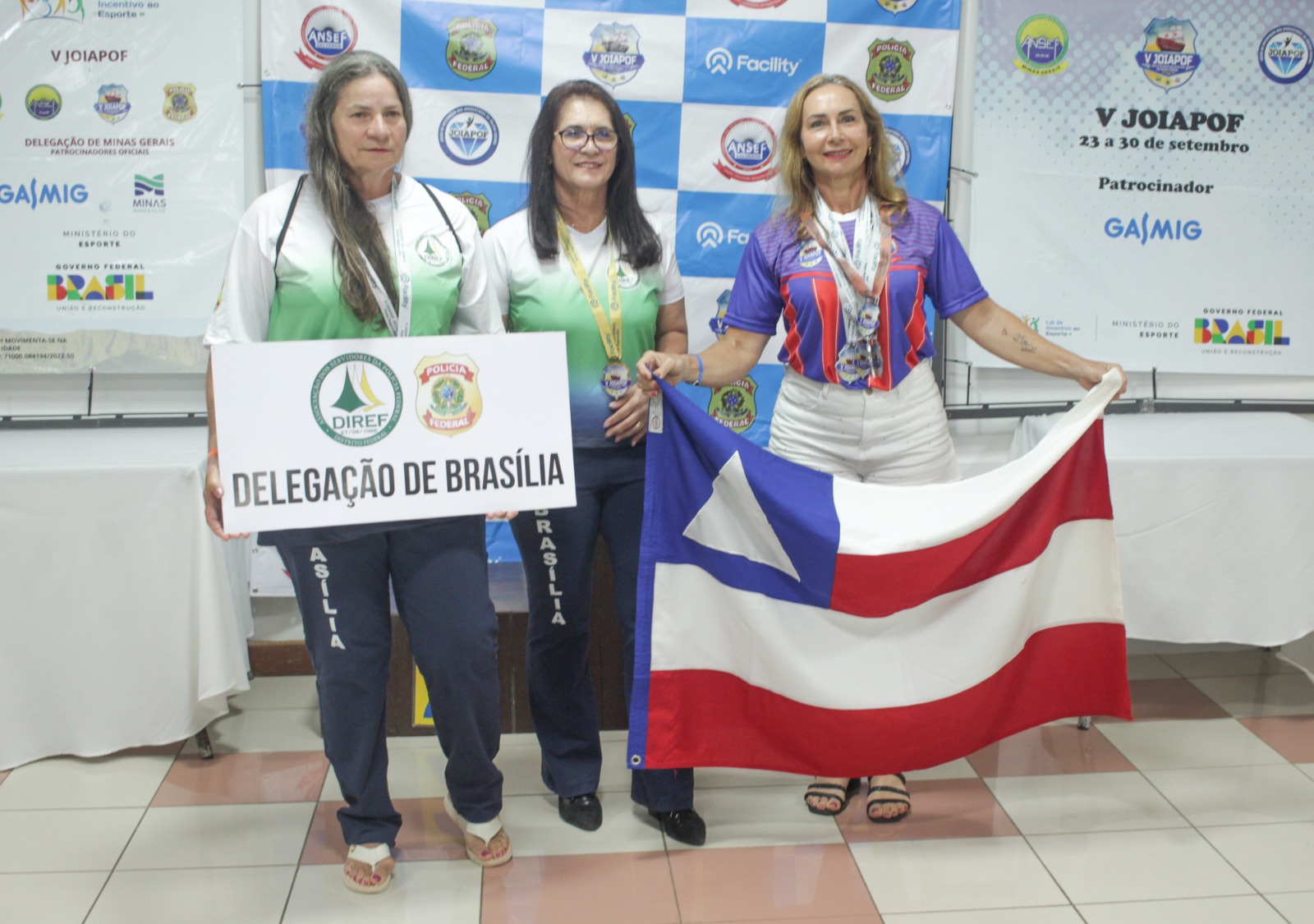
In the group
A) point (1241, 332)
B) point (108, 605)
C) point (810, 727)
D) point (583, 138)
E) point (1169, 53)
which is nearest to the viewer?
point (583, 138)

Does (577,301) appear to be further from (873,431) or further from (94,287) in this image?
(94,287)

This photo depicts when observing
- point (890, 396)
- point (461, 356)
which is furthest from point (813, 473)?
point (461, 356)

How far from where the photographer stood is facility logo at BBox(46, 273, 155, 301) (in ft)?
10.4

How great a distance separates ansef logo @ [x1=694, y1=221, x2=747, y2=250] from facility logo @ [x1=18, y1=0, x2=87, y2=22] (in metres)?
1.85

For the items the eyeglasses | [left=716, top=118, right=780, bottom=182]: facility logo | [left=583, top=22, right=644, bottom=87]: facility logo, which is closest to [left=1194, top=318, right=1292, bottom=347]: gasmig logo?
[left=716, top=118, right=780, bottom=182]: facility logo

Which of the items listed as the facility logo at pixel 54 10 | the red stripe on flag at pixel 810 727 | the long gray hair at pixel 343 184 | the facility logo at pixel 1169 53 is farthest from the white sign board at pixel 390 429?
the facility logo at pixel 1169 53

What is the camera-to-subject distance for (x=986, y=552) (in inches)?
94.0

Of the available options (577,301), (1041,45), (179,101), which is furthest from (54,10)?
(1041,45)

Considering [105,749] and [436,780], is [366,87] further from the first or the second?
[105,749]

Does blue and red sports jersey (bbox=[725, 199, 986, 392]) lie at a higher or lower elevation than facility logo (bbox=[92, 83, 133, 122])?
lower

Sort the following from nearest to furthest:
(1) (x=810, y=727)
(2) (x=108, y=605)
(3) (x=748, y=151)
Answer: (1) (x=810, y=727) < (2) (x=108, y=605) < (3) (x=748, y=151)

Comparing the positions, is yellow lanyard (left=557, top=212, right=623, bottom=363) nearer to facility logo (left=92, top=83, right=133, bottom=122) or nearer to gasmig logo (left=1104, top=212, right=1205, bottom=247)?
facility logo (left=92, top=83, right=133, bottom=122)

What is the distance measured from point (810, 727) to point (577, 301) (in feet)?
3.41

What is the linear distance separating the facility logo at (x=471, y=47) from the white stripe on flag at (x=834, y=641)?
1679 millimetres
